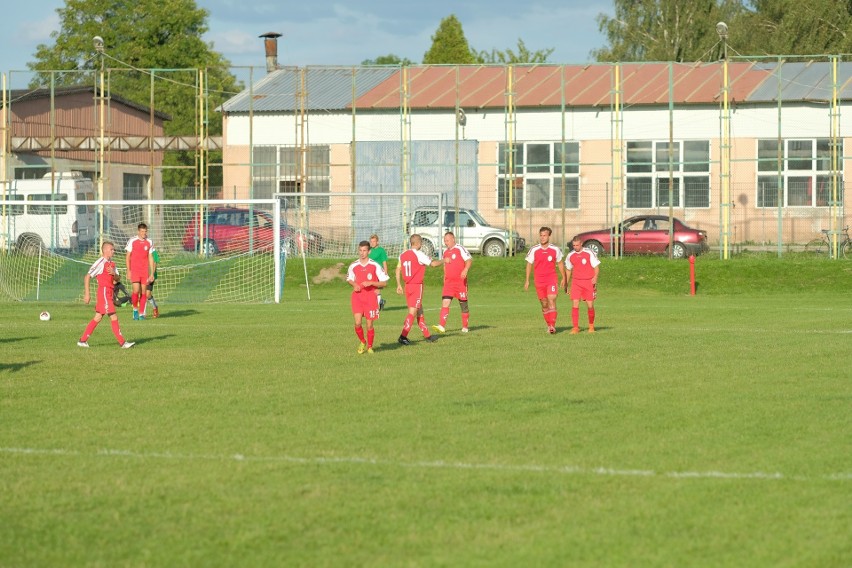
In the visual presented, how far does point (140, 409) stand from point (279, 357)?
4952 millimetres

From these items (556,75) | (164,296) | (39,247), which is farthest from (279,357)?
(556,75)

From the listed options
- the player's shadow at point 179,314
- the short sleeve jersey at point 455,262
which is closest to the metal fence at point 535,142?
the player's shadow at point 179,314

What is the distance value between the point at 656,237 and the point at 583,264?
60.2ft

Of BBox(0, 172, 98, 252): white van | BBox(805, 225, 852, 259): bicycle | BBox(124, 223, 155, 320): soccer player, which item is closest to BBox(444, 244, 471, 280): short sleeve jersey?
BBox(124, 223, 155, 320): soccer player

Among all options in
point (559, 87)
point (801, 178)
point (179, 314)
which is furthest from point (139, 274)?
point (801, 178)

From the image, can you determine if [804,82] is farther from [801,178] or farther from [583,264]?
[583,264]

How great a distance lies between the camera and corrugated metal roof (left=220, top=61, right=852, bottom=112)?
4334 cm

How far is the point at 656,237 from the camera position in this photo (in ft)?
126

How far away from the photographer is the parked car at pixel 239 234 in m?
37.7

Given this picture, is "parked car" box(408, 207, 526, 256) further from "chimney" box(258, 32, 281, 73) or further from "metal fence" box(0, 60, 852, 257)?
"chimney" box(258, 32, 281, 73)

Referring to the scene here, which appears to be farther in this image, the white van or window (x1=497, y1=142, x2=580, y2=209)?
window (x1=497, y1=142, x2=580, y2=209)

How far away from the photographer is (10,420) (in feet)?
36.6

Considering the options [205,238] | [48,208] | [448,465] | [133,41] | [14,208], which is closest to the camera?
[448,465]

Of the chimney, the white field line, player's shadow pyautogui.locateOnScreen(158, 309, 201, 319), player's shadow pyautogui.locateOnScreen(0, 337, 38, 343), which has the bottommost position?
the white field line
